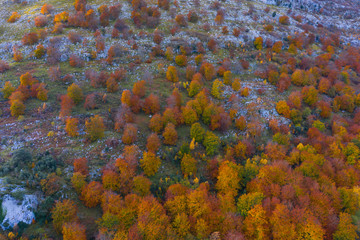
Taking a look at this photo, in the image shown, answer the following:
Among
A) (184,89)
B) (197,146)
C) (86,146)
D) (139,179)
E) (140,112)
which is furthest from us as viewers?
(184,89)

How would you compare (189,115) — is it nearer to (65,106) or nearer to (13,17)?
(65,106)

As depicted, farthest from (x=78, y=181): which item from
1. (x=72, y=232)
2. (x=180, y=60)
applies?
(x=180, y=60)

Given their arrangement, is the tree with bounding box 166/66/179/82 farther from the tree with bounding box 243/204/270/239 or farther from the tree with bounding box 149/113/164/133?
the tree with bounding box 243/204/270/239

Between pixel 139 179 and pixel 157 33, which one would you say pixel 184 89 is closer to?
pixel 157 33

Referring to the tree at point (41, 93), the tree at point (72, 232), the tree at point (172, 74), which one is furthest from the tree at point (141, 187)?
the tree at point (172, 74)

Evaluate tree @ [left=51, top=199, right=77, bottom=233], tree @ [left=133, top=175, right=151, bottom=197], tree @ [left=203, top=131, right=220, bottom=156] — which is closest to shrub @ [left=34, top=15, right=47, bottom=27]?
tree @ [left=51, top=199, right=77, bottom=233]

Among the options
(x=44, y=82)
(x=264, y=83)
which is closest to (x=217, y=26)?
(x=264, y=83)

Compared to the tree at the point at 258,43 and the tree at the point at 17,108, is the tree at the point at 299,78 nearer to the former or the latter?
the tree at the point at 258,43
